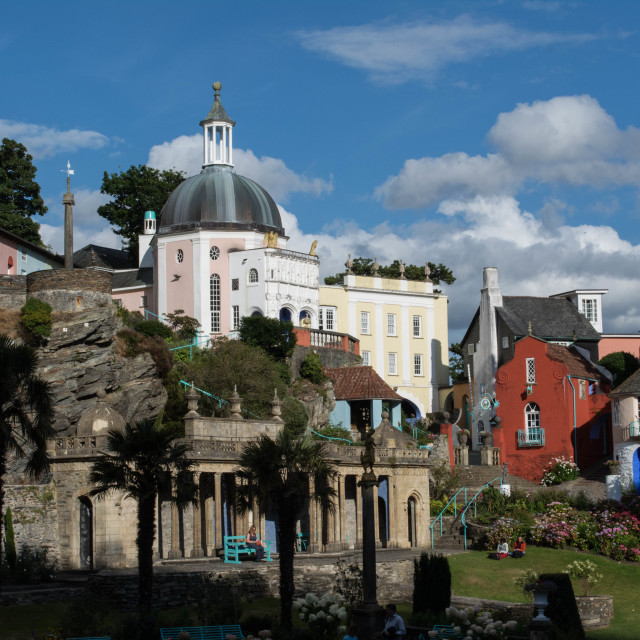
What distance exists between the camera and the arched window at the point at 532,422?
59.5 m

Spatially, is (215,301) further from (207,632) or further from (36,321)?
(207,632)

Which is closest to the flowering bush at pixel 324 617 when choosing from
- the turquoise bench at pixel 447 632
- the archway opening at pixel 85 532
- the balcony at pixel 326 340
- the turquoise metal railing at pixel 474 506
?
the turquoise bench at pixel 447 632

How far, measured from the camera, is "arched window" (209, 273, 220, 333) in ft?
211

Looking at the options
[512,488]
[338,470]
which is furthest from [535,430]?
[338,470]

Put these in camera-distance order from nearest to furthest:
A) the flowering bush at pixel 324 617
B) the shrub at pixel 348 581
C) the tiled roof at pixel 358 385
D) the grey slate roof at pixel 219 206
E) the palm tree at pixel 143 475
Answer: the flowering bush at pixel 324 617 < the palm tree at pixel 143 475 < the shrub at pixel 348 581 < the tiled roof at pixel 358 385 < the grey slate roof at pixel 219 206

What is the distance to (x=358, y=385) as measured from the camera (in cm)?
6097

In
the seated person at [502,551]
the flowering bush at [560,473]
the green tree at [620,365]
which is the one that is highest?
the green tree at [620,365]

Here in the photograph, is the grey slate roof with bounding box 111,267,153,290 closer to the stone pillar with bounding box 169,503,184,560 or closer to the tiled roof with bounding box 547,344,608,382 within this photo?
the tiled roof with bounding box 547,344,608,382

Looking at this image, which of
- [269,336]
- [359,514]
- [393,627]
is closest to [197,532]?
[359,514]

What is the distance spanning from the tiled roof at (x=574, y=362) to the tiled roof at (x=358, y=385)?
26.2 ft

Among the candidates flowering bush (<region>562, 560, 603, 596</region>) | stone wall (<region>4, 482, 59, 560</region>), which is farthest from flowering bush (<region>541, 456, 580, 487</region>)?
stone wall (<region>4, 482, 59, 560</region>)

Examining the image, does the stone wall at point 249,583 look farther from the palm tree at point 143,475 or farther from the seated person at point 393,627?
the seated person at point 393,627

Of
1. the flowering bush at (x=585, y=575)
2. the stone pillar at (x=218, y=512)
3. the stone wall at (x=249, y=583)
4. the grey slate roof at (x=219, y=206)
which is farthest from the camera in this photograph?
the grey slate roof at (x=219, y=206)

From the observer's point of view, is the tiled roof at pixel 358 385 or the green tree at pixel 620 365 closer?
the tiled roof at pixel 358 385
